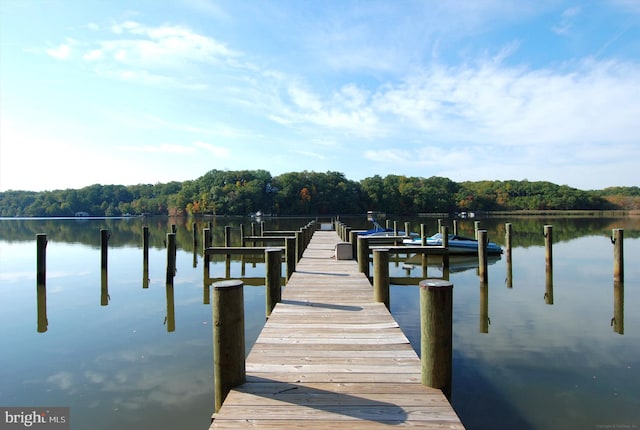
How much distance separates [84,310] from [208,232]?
5.48 meters

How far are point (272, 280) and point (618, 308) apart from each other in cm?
1003

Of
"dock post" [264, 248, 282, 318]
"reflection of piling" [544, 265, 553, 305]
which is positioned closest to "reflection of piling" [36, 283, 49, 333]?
"dock post" [264, 248, 282, 318]

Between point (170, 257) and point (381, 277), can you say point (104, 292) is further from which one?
point (381, 277)

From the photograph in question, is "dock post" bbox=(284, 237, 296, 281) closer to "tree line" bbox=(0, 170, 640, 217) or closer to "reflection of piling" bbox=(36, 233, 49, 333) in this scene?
"reflection of piling" bbox=(36, 233, 49, 333)

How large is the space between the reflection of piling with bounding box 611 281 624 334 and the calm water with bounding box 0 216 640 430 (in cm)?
4

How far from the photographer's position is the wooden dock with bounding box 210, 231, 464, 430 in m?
3.52

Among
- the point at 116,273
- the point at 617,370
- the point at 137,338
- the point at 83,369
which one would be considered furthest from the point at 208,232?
the point at 617,370

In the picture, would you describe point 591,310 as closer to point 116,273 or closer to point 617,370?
point 617,370

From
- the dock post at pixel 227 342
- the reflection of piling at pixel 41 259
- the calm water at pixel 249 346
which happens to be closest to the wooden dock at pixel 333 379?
the dock post at pixel 227 342

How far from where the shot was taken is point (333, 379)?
4.27 meters

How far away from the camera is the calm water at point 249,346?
586cm

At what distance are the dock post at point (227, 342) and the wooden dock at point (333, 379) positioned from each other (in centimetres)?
13

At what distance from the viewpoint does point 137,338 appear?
9.21 metres

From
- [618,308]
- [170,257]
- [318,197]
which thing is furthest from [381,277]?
[318,197]
